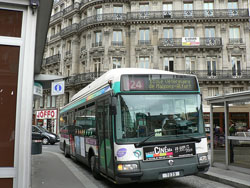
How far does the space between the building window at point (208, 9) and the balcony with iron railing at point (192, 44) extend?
286 centimetres

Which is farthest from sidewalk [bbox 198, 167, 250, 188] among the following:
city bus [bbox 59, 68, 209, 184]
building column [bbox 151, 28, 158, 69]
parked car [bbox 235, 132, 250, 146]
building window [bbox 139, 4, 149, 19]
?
building window [bbox 139, 4, 149, 19]

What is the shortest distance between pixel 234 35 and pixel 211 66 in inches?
171

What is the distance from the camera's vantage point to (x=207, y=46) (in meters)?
28.9

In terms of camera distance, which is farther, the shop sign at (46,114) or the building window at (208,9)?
the shop sign at (46,114)

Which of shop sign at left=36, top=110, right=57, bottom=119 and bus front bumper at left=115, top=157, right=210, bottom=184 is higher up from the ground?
shop sign at left=36, top=110, right=57, bottom=119

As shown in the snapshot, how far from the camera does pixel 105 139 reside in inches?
268

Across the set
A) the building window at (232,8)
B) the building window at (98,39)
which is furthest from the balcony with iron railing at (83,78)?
the building window at (232,8)

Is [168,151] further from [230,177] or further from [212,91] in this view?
[212,91]

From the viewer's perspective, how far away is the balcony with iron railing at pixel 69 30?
34759 mm

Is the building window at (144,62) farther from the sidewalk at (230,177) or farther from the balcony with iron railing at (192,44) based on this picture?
the sidewalk at (230,177)

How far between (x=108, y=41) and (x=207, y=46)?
11.0 metres

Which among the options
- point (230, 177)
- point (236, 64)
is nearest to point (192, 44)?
point (236, 64)

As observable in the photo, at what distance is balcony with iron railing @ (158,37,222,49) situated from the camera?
2903cm

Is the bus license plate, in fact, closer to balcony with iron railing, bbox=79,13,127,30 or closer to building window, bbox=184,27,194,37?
building window, bbox=184,27,194,37
